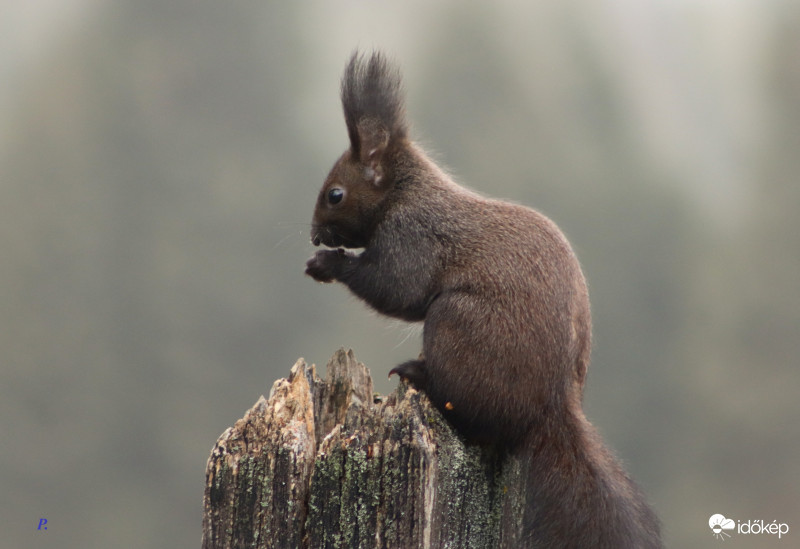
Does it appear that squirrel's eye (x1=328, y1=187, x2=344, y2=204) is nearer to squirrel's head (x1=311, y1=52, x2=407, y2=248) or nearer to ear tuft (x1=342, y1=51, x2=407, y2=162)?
squirrel's head (x1=311, y1=52, x2=407, y2=248)

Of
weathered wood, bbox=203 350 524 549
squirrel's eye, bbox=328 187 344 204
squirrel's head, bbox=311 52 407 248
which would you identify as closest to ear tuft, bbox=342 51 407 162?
squirrel's head, bbox=311 52 407 248

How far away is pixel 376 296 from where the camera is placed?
2.57 m

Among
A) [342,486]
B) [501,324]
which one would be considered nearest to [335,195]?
[501,324]

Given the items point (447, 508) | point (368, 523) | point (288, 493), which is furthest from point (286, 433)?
point (447, 508)

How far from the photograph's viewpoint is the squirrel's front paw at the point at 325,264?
8.75 feet

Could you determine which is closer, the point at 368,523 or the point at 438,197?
the point at 368,523

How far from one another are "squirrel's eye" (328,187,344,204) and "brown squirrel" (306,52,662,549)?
Answer: 0.35 ft

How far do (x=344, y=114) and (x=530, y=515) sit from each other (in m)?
1.49

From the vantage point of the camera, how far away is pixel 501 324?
221 centimetres

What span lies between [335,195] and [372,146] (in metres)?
0.22

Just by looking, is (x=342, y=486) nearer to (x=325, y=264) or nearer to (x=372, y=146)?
(x=325, y=264)

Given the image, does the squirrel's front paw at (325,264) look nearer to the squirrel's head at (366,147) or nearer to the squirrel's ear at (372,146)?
the squirrel's head at (366,147)

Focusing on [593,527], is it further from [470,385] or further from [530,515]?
[470,385]

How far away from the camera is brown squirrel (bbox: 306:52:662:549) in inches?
83.9
